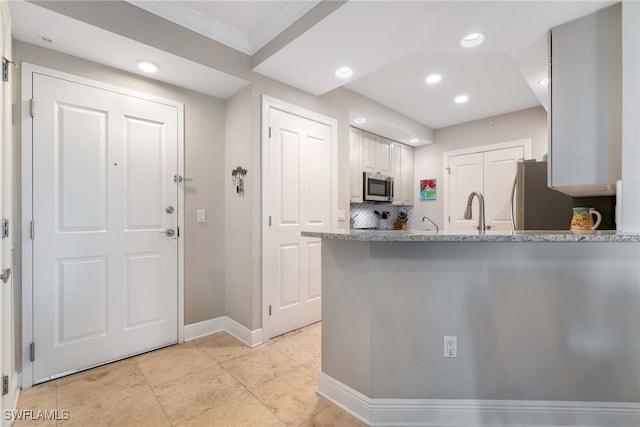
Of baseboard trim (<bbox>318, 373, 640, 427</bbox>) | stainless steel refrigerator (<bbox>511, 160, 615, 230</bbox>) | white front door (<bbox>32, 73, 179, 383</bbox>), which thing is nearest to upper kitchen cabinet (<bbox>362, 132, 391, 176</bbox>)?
stainless steel refrigerator (<bbox>511, 160, 615, 230</bbox>)

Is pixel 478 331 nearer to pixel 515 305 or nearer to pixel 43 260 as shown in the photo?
pixel 515 305

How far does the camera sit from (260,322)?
2537 mm

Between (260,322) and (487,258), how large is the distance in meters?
1.91

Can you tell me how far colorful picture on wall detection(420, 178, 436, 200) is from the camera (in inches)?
186

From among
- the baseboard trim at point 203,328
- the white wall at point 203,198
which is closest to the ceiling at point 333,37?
the white wall at point 203,198

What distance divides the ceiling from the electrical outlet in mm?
1900

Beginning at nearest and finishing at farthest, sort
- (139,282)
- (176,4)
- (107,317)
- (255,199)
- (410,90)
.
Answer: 1. (176,4)
2. (107,317)
3. (139,282)
4. (255,199)
5. (410,90)

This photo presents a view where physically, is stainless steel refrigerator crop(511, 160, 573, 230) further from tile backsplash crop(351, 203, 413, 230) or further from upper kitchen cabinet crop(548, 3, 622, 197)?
tile backsplash crop(351, 203, 413, 230)

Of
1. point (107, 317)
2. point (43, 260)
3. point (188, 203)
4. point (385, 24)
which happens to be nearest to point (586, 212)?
point (385, 24)

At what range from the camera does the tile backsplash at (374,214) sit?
14.1ft

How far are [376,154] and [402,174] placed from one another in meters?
0.78

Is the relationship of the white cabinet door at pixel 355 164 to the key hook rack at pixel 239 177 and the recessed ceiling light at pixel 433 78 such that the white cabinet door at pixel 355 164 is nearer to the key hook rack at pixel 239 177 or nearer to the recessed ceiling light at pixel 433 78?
the recessed ceiling light at pixel 433 78

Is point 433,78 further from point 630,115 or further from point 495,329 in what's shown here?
point 495,329

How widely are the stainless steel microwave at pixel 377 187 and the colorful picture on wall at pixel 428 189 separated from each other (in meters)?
0.82
